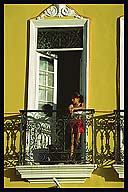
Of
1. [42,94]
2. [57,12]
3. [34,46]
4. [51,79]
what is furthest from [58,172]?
[57,12]

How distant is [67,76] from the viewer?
58.3ft

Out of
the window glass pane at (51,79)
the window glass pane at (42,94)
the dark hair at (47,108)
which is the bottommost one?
the dark hair at (47,108)

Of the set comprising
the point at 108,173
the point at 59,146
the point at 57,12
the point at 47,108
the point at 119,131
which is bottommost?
the point at 108,173

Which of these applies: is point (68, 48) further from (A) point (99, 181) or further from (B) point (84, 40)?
(A) point (99, 181)

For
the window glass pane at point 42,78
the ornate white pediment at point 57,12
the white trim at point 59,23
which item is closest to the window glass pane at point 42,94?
the window glass pane at point 42,78

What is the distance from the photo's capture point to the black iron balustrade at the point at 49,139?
608 inches

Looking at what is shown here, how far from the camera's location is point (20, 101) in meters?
15.9

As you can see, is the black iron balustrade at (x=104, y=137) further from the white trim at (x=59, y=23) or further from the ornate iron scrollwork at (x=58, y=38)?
the white trim at (x=59, y=23)

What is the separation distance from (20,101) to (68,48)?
66.6 inches

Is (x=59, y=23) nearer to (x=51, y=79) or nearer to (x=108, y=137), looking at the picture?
(x=51, y=79)

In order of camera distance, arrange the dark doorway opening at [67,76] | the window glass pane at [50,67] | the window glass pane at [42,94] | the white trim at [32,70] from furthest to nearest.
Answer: the dark doorway opening at [67,76] < the window glass pane at [50,67] < the window glass pane at [42,94] < the white trim at [32,70]

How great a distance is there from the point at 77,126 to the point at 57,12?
2.75m

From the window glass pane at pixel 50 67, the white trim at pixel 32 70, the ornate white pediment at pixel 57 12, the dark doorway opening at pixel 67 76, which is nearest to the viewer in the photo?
the white trim at pixel 32 70

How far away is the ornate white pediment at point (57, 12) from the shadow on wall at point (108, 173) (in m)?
3.63
